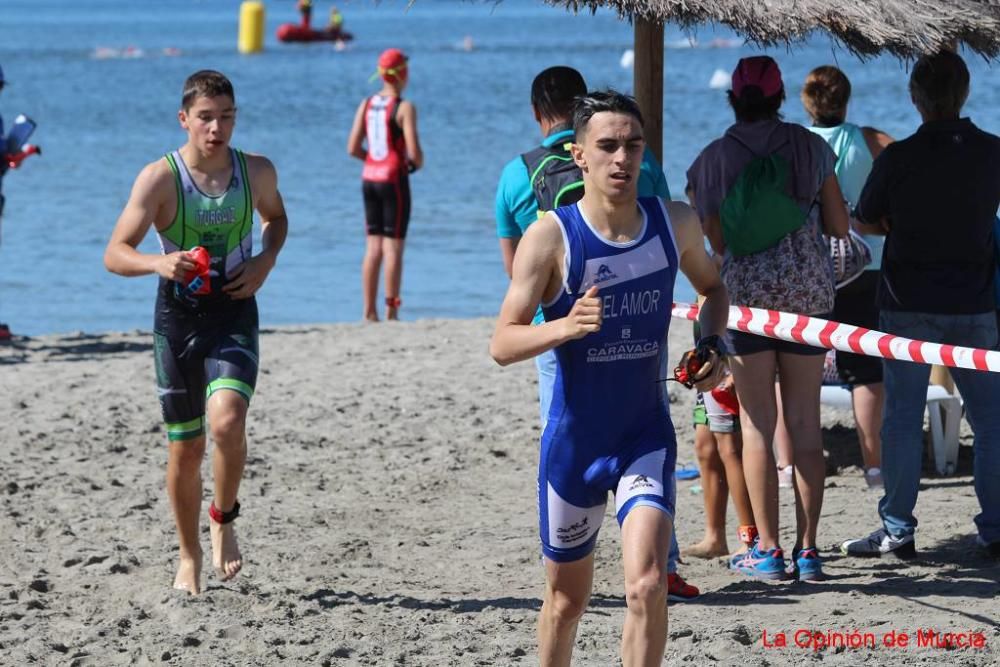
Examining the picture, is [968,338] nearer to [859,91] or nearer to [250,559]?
[250,559]

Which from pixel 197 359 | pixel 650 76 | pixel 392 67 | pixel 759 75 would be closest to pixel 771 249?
pixel 759 75

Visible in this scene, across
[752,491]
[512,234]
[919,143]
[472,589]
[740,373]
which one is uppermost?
[919,143]

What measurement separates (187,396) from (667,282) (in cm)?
223

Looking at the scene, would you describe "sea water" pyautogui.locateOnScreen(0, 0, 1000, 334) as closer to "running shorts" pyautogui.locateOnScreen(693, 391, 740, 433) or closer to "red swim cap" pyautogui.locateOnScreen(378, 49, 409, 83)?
"red swim cap" pyautogui.locateOnScreen(378, 49, 409, 83)

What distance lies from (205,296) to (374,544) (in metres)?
1.61

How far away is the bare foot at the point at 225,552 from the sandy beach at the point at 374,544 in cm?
8

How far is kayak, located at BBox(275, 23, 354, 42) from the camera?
248ft

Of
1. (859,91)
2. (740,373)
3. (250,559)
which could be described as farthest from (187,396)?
(859,91)

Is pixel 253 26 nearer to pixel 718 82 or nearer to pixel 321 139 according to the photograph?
pixel 718 82

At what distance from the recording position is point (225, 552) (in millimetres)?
5879

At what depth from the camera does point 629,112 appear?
4340mm

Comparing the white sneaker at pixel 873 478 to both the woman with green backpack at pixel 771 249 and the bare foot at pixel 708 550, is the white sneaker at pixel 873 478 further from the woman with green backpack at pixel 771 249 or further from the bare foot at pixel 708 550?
the woman with green backpack at pixel 771 249

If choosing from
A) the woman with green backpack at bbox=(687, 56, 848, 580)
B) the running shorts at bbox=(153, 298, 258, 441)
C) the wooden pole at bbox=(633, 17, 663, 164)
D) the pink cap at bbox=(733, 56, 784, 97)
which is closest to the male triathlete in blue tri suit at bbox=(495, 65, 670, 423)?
the woman with green backpack at bbox=(687, 56, 848, 580)

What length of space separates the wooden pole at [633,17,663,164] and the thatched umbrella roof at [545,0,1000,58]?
411 mm
